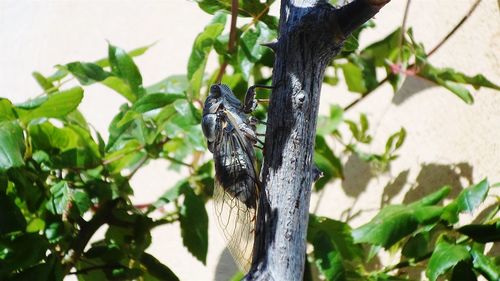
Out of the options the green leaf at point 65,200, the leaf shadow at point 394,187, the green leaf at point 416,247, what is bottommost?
the green leaf at point 416,247

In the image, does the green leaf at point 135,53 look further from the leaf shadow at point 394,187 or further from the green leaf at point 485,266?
the green leaf at point 485,266

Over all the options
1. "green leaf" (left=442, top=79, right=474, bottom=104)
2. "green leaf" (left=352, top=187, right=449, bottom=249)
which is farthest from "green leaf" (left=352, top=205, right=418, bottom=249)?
"green leaf" (left=442, top=79, right=474, bottom=104)

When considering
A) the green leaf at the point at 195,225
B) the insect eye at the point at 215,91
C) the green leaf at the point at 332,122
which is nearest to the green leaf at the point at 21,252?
the green leaf at the point at 195,225

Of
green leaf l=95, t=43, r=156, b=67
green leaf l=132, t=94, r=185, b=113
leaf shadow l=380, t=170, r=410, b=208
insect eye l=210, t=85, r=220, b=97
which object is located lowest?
leaf shadow l=380, t=170, r=410, b=208

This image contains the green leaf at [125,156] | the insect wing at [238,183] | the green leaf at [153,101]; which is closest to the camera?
the insect wing at [238,183]

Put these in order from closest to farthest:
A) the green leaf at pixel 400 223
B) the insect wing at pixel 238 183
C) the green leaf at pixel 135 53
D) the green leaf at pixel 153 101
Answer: the insect wing at pixel 238 183, the green leaf at pixel 400 223, the green leaf at pixel 153 101, the green leaf at pixel 135 53

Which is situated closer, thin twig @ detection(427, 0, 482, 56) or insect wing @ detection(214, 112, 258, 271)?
insect wing @ detection(214, 112, 258, 271)

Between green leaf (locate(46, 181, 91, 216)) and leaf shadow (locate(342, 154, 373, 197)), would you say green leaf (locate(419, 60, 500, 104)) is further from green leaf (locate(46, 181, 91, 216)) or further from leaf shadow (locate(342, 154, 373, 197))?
green leaf (locate(46, 181, 91, 216))

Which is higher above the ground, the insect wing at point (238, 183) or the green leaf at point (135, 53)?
the green leaf at point (135, 53)

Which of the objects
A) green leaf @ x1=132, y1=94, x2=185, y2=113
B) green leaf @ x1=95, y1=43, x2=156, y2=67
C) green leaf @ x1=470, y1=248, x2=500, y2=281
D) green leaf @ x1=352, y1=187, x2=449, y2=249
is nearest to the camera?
green leaf @ x1=470, y1=248, x2=500, y2=281
